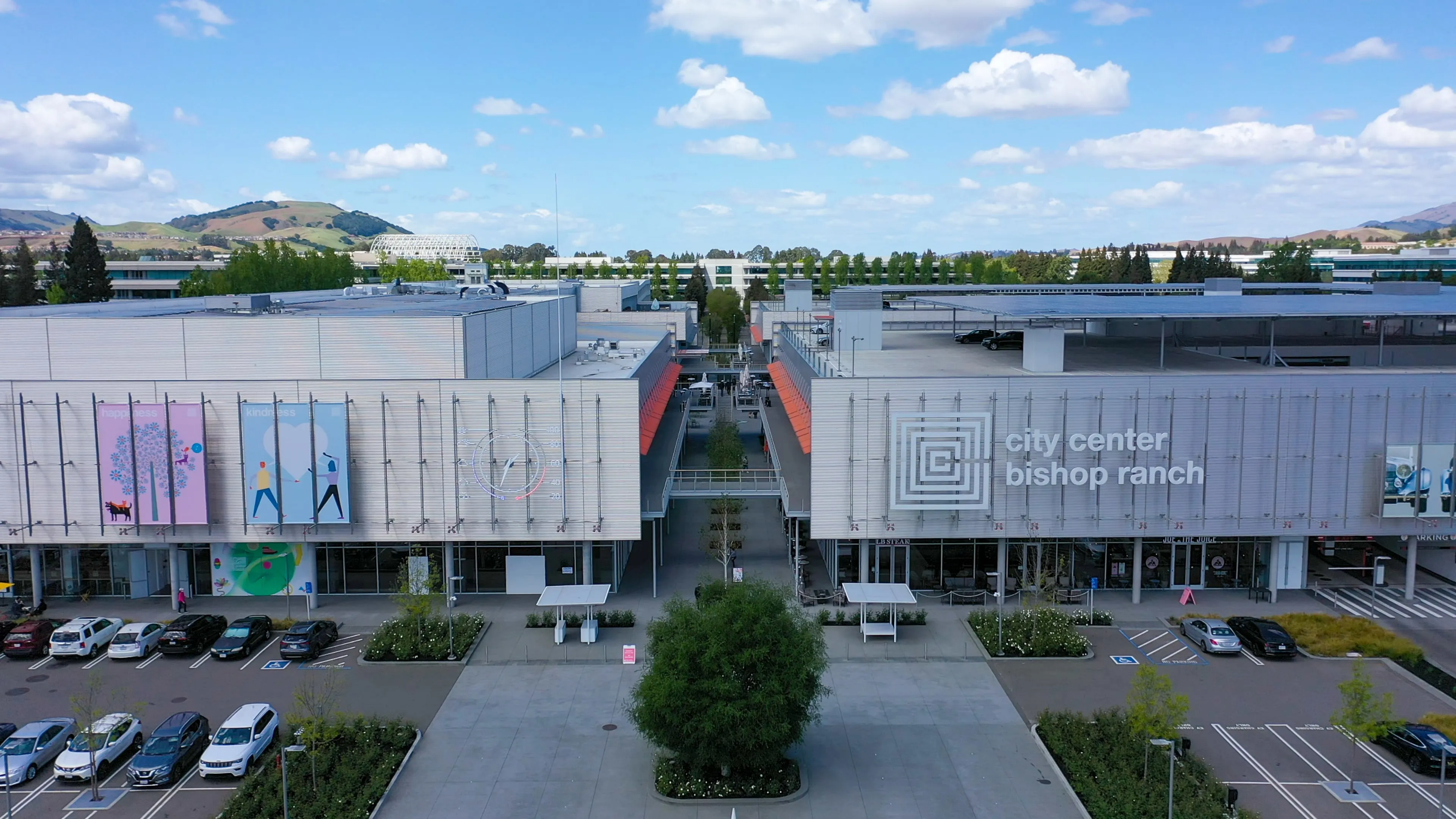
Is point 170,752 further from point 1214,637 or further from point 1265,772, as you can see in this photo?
point 1214,637

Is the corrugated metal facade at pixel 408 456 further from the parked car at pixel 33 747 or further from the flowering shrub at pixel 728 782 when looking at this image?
the flowering shrub at pixel 728 782

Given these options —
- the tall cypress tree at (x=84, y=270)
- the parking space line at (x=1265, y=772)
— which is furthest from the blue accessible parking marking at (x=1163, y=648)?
the tall cypress tree at (x=84, y=270)

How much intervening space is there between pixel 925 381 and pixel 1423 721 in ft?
51.9

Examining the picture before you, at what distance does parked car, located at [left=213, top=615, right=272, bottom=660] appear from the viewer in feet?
96.6

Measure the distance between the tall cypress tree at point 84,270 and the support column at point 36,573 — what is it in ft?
276

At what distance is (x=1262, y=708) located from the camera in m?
25.8

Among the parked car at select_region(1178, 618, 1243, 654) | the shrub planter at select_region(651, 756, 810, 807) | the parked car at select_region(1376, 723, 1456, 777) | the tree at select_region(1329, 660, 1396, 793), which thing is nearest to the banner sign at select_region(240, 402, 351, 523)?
the shrub planter at select_region(651, 756, 810, 807)

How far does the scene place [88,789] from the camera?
72.0ft

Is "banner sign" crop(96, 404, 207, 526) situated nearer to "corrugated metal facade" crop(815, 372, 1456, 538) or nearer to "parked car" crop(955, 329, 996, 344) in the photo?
"corrugated metal facade" crop(815, 372, 1456, 538)

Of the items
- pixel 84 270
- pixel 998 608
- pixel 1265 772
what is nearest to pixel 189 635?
pixel 998 608

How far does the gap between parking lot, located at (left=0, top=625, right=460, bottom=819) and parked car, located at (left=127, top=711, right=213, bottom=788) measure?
244 mm

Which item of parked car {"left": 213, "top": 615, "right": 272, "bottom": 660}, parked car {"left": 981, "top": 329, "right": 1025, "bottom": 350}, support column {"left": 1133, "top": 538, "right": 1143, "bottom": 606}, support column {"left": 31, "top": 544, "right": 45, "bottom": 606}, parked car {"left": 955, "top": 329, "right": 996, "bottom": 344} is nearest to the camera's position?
parked car {"left": 213, "top": 615, "right": 272, "bottom": 660}

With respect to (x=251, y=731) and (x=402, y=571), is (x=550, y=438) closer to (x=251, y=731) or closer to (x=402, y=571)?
(x=402, y=571)

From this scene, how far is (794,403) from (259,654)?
2185 centimetres
